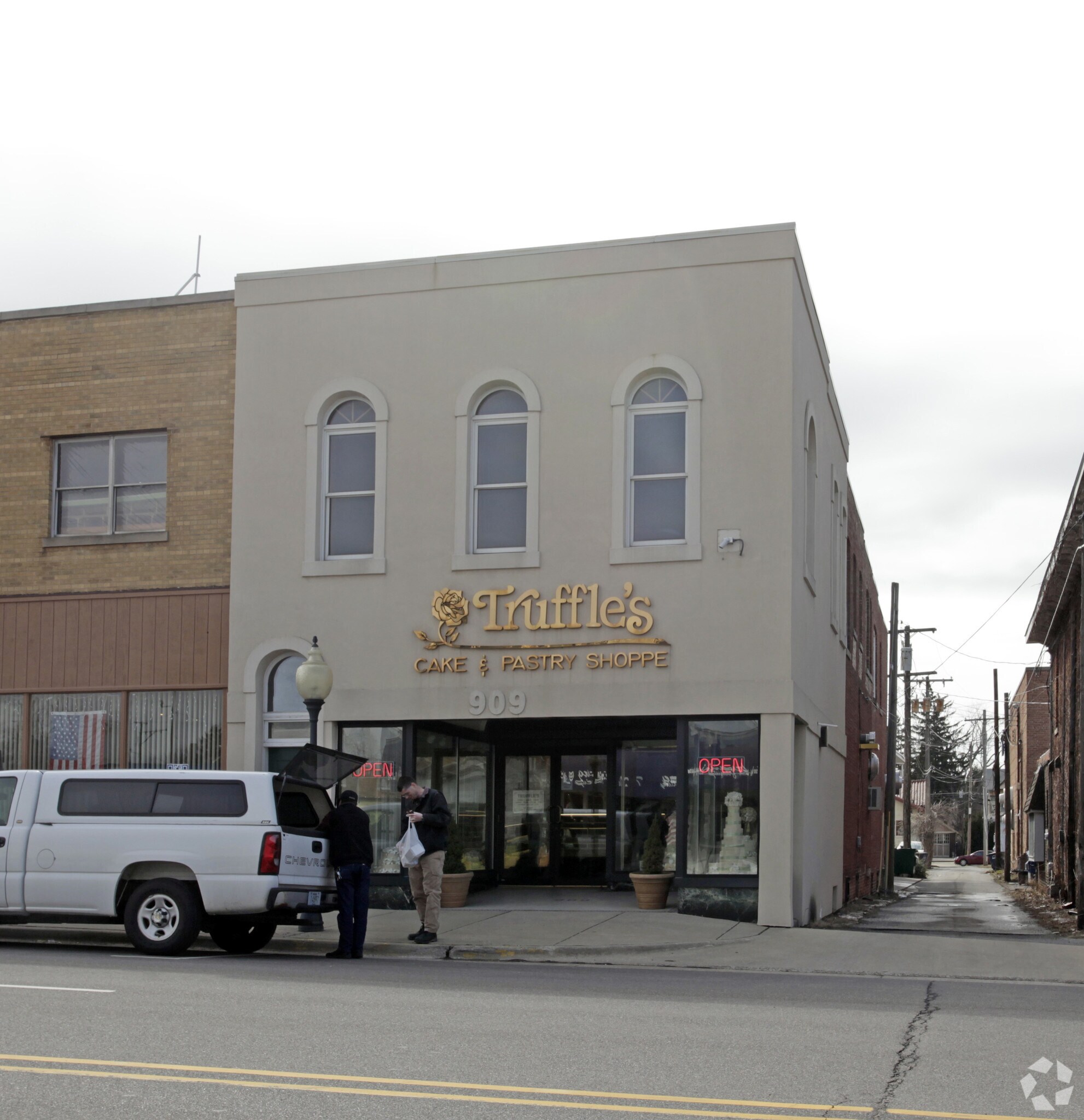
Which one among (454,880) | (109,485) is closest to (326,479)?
(109,485)

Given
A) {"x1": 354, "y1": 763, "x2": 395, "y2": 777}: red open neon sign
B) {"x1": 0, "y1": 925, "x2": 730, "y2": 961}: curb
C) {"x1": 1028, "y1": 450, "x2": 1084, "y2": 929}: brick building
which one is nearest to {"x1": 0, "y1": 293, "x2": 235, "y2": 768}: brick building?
{"x1": 354, "y1": 763, "x2": 395, "y2": 777}: red open neon sign

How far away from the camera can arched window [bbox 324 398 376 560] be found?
20.2 m

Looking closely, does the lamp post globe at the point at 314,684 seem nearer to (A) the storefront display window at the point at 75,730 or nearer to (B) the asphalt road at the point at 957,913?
(A) the storefront display window at the point at 75,730

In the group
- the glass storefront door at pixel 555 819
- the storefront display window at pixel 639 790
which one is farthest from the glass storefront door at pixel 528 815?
the storefront display window at pixel 639 790

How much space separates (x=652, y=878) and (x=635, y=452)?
5463 millimetres

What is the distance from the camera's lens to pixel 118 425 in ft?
70.2

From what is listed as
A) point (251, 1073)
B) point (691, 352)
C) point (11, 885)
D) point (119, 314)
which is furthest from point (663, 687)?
point (251, 1073)

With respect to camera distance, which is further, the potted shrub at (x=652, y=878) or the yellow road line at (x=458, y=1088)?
the potted shrub at (x=652, y=878)

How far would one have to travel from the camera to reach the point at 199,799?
1423cm

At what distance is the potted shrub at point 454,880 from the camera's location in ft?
63.0

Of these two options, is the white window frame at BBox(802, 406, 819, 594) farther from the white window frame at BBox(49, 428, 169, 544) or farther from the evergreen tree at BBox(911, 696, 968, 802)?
the evergreen tree at BBox(911, 696, 968, 802)

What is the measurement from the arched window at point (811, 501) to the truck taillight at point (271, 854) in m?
8.91

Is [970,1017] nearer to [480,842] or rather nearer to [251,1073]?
[251,1073]

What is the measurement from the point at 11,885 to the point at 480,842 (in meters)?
8.52
